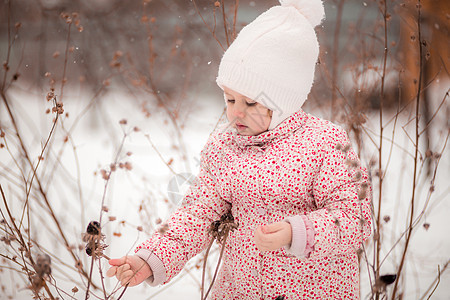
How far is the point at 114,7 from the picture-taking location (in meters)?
1.24

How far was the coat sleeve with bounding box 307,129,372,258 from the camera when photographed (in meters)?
0.60

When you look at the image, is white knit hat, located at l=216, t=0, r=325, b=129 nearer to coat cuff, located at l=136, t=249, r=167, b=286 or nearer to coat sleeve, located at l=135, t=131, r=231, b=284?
coat sleeve, located at l=135, t=131, r=231, b=284

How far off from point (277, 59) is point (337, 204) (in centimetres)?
24

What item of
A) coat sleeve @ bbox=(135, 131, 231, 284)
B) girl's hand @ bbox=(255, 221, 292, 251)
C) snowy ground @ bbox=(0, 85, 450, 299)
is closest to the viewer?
girl's hand @ bbox=(255, 221, 292, 251)

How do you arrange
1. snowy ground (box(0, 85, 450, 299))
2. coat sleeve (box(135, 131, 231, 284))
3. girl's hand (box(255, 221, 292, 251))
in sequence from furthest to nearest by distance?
snowy ground (box(0, 85, 450, 299))
coat sleeve (box(135, 131, 231, 284))
girl's hand (box(255, 221, 292, 251))

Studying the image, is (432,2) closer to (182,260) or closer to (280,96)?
(280,96)

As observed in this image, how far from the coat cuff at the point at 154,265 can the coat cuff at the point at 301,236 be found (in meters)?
0.21

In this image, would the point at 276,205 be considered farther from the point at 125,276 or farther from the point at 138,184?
the point at 138,184

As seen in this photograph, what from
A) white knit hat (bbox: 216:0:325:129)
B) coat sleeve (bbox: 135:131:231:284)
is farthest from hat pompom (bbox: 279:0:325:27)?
coat sleeve (bbox: 135:131:231:284)

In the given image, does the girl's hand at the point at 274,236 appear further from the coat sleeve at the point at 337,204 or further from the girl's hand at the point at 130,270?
the girl's hand at the point at 130,270

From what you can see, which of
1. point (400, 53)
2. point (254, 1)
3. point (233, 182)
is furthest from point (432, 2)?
point (233, 182)

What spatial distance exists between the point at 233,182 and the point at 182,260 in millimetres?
156

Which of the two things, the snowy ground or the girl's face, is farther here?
the snowy ground

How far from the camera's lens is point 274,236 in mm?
570
